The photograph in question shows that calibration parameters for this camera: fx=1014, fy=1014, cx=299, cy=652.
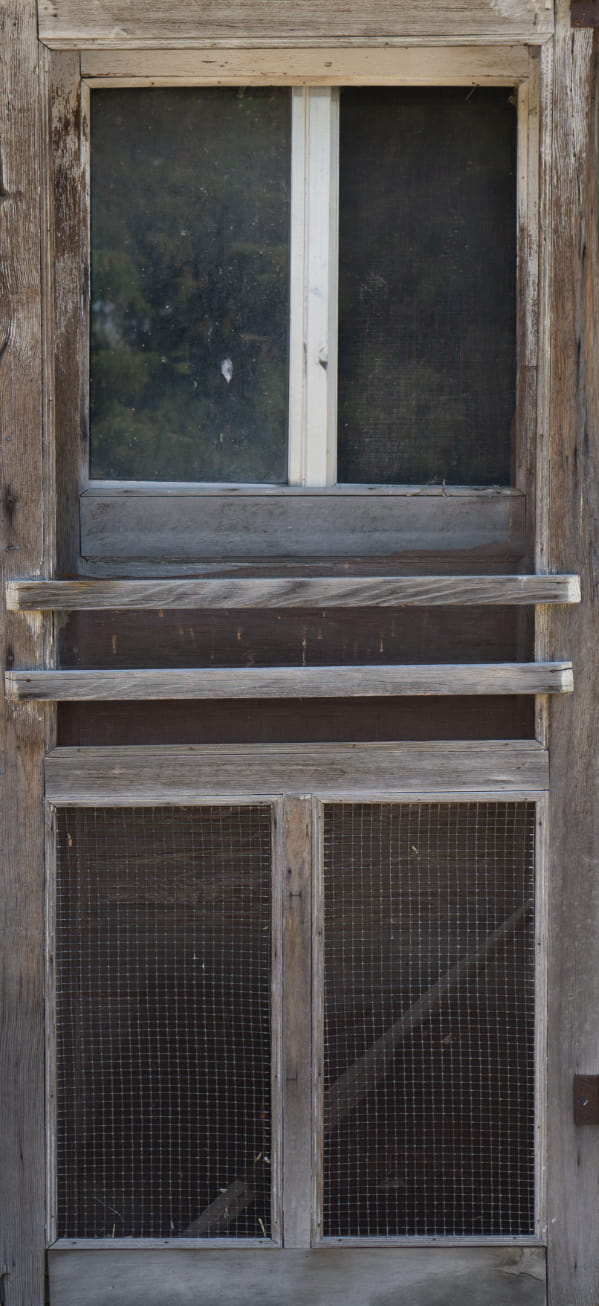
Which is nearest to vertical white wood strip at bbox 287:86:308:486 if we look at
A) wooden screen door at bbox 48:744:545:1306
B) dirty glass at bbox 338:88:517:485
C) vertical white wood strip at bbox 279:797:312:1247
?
dirty glass at bbox 338:88:517:485

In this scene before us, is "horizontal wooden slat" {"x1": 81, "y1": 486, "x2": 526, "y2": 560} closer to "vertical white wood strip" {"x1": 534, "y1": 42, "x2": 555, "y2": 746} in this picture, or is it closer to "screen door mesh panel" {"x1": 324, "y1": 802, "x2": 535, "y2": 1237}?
"vertical white wood strip" {"x1": 534, "y1": 42, "x2": 555, "y2": 746}

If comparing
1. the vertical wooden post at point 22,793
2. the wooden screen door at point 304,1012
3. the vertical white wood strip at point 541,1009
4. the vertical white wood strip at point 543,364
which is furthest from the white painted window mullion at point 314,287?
the vertical white wood strip at point 541,1009

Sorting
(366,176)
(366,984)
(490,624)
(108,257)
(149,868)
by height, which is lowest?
(366,984)

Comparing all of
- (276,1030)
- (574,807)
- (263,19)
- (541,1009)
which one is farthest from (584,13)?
(276,1030)

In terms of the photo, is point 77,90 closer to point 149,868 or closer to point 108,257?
point 108,257

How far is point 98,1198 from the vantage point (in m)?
2.60

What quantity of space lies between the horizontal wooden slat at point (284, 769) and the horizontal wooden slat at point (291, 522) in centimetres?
50

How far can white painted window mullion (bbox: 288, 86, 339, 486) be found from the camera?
2572 mm

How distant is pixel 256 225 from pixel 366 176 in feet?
1.01

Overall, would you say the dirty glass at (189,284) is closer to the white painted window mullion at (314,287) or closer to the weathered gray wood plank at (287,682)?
the white painted window mullion at (314,287)

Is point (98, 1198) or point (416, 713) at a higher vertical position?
point (416, 713)

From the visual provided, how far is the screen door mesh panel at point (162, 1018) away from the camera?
2590mm

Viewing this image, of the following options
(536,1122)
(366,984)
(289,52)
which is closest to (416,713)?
(366,984)

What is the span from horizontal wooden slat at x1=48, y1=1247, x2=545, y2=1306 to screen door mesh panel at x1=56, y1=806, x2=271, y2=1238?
0.25 feet
